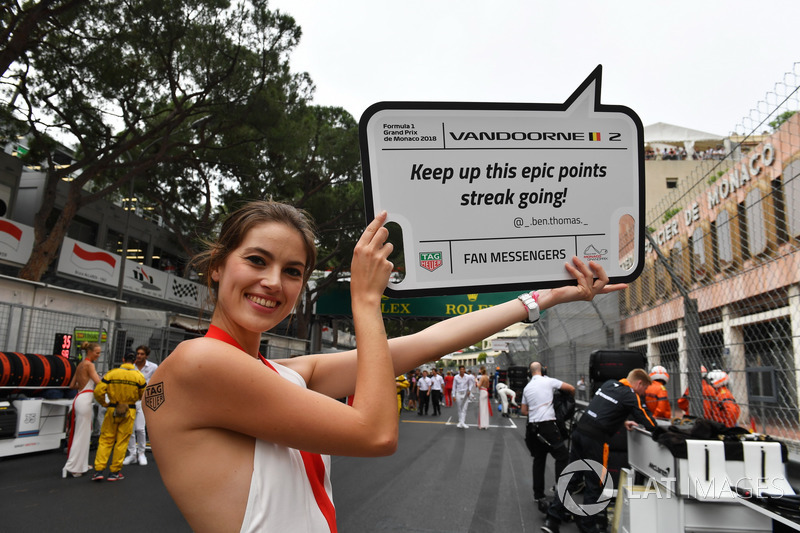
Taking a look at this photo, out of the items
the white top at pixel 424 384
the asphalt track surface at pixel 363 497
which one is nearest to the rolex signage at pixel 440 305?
the white top at pixel 424 384

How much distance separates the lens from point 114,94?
12.7 meters

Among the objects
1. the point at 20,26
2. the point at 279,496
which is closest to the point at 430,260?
the point at 279,496

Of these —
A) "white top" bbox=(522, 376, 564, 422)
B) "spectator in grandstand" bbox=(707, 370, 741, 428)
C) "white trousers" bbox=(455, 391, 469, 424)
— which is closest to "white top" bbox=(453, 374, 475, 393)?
"white trousers" bbox=(455, 391, 469, 424)

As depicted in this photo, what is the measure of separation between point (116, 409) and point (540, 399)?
5730 mm

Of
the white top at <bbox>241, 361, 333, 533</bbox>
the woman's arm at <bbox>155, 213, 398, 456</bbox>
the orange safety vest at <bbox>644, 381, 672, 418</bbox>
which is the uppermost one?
the woman's arm at <bbox>155, 213, 398, 456</bbox>

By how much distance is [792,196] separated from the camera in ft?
13.3

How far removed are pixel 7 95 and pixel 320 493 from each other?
15646 mm

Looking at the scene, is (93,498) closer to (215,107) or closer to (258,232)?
(258,232)

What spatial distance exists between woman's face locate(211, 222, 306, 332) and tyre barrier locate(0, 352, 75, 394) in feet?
28.7

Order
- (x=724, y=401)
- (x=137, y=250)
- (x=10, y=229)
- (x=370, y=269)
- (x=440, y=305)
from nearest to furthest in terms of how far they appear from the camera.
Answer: (x=370, y=269) → (x=724, y=401) → (x=10, y=229) → (x=440, y=305) → (x=137, y=250)

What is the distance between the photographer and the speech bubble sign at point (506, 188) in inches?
50.2

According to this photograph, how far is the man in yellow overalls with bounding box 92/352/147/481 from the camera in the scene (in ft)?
23.7

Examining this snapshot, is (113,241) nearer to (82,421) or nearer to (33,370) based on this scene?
(33,370)

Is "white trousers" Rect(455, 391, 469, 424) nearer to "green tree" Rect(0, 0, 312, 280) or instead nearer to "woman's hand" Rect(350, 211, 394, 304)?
"green tree" Rect(0, 0, 312, 280)
